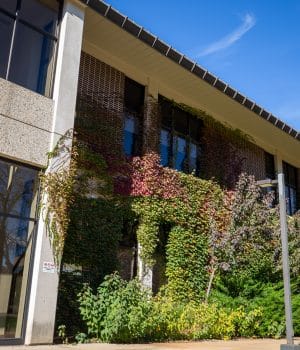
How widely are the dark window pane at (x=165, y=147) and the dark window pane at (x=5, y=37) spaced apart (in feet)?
22.7

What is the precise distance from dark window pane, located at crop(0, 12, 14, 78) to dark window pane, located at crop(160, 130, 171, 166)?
6.92m

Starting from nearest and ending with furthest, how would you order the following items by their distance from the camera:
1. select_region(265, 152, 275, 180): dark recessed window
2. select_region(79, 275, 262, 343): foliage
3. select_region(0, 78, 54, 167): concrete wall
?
select_region(0, 78, 54, 167): concrete wall < select_region(79, 275, 262, 343): foliage < select_region(265, 152, 275, 180): dark recessed window

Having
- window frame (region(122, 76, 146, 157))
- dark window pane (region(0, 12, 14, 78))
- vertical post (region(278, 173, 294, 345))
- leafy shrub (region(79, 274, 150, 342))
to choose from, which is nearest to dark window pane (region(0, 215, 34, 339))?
leafy shrub (region(79, 274, 150, 342))

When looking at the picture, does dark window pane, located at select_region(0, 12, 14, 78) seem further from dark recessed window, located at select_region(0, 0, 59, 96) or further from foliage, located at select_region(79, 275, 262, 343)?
foliage, located at select_region(79, 275, 262, 343)

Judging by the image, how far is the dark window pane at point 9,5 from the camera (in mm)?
9945

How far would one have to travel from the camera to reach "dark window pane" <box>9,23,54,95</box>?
1016cm

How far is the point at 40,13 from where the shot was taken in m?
10.7

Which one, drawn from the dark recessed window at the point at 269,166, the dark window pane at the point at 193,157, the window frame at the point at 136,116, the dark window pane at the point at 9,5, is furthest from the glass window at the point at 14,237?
the dark recessed window at the point at 269,166

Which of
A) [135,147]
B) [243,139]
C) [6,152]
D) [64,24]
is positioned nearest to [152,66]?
[135,147]

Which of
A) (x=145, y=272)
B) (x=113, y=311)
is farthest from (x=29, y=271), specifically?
(x=145, y=272)

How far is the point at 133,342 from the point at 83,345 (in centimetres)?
131

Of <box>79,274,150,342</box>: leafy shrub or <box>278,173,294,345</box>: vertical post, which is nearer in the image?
<box>79,274,150,342</box>: leafy shrub

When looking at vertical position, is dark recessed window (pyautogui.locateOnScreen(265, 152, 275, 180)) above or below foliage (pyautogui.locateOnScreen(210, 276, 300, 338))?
above

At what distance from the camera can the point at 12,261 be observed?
30.6 feet
